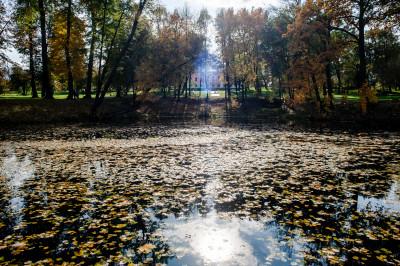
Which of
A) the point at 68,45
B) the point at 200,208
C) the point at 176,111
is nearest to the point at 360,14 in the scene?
the point at 176,111

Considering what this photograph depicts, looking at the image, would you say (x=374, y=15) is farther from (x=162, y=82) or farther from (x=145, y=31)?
(x=145, y=31)

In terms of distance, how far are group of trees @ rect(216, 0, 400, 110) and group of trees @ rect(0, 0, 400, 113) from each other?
134 mm

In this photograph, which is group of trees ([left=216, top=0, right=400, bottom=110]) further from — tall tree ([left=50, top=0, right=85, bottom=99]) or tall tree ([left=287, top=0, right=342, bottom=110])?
tall tree ([left=50, top=0, right=85, bottom=99])

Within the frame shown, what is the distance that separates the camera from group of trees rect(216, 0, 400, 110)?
29.5m

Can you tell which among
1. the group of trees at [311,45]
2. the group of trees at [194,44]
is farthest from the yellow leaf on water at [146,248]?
the group of trees at [311,45]

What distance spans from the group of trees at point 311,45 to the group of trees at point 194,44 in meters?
0.13

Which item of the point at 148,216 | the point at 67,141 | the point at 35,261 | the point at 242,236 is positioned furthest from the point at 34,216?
the point at 67,141

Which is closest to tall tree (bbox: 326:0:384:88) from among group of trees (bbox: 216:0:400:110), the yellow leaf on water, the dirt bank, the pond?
group of trees (bbox: 216:0:400:110)

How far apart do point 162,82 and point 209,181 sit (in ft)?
115

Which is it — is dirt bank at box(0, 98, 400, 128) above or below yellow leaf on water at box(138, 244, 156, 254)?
above

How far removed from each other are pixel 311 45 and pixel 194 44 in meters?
20.0

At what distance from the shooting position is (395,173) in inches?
397

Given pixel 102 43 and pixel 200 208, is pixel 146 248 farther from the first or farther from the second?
pixel 102 43

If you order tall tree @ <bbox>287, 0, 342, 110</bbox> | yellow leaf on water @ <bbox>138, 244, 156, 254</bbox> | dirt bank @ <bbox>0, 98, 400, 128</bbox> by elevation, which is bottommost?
yellow leaf on water @ <bbox>138, 244, 156, 254</bbox>
